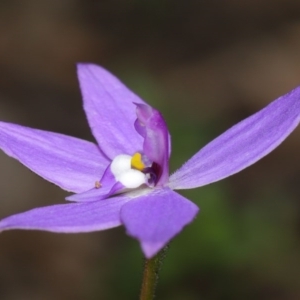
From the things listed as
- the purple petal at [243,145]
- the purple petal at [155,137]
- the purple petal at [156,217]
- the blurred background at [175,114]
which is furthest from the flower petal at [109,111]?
the blurred background at [175,114]

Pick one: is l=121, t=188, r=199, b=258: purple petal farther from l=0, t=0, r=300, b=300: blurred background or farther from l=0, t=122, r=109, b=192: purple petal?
l=0, t=0, r=300, b=300: blurred background

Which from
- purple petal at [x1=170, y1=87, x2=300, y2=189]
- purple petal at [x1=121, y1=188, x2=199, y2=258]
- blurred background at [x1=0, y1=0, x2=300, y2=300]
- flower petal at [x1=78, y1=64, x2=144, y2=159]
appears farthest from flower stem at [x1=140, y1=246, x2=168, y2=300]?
blurred background at [x1=0, y1=0, x2=300, y2=300]

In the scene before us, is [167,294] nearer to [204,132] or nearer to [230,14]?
[204,132]

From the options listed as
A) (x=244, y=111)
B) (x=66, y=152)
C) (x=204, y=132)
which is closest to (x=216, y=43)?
(x=244, y=111)

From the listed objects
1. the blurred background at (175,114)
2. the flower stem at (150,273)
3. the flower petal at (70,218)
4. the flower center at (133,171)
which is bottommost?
the blurred background at (175,114)

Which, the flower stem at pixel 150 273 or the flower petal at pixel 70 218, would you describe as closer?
the flower petal at pixel 70 218

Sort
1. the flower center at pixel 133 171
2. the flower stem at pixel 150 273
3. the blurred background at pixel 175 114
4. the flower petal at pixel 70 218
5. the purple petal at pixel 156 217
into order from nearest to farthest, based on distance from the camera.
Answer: the purple petal at pixel 156 217
the flower petal at pixel 70 218
the flower stem at pixel 150 273
the flower center at pixel 133 171
the blurred background at pixel 175 114

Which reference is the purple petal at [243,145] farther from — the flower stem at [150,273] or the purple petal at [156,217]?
the flower stem at [150,273]

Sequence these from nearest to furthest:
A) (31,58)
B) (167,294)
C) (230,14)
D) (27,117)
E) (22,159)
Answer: (22,159) < (167,294) < (27,117) < (31,58) < (230,14)
